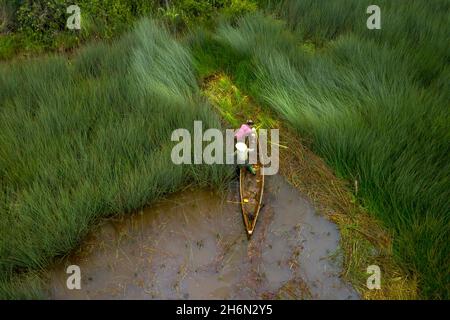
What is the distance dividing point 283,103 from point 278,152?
0.61 m

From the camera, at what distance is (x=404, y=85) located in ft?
13.7

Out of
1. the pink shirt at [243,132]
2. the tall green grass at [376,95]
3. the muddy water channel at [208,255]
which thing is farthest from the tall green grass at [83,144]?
the tall green grass at [376,95]

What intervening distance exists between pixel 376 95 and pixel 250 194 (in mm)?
1772

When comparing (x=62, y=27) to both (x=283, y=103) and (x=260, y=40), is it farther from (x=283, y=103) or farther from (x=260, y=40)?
(x=283, y=103)

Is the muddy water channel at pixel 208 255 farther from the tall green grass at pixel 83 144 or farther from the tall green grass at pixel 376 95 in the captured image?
the tall green grass at pixel 376 95

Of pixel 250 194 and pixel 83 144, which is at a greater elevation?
pixel 83 144

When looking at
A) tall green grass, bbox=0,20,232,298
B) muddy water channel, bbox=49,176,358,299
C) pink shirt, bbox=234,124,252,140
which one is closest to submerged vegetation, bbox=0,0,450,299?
tall green grass, bbox=0,20,232,298

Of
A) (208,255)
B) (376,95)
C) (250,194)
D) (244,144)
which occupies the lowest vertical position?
(208,255)

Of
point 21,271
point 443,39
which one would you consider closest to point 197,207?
point 21,271

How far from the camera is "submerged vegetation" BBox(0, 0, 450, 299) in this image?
2.94 metres

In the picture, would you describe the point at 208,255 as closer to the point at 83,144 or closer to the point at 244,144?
the point at 244,144

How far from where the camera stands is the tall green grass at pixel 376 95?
3.01m

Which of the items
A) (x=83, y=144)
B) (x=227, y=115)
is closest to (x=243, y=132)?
(x=227, y=115)

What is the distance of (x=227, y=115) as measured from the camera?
419 centimetres
